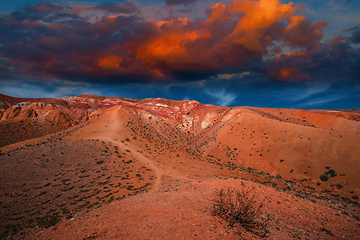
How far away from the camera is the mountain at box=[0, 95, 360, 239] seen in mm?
7453

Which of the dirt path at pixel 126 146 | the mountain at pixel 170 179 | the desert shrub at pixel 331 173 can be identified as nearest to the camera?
the mountain at pixel 170 179

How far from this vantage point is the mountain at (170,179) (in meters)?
7.45

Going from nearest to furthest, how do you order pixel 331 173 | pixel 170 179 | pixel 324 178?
pixel 170 179
pixel 324 178
pixel 331 173

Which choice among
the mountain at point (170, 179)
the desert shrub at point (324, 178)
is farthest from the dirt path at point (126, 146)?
the desert shrub at point (324, 178)

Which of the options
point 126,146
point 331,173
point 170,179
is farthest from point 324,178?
point 126,146

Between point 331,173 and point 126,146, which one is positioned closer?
point 331,173

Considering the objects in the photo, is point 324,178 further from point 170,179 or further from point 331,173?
point 170,179

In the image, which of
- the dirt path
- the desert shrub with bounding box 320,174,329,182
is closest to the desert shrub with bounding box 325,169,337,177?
the desert shrub with bounding box 320,174,329,182

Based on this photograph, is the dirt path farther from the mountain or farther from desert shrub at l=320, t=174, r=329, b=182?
desert shrub at l=320, t=174, r=329, b=182

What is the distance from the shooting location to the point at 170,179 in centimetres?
1892

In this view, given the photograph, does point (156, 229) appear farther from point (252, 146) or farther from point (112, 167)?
point (252, 146)

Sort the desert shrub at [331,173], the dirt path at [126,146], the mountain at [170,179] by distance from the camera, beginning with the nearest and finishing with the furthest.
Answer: the mountain at [170,179]
the desert shrub at [331,173]
the dirt path at [126,146]

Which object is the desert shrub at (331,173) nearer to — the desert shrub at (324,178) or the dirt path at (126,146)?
the desert shrub at (324,178)

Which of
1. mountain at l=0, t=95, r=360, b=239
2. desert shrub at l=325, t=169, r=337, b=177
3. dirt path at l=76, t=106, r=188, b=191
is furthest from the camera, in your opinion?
dirt path at l=76, t=106, r=188, b=191
